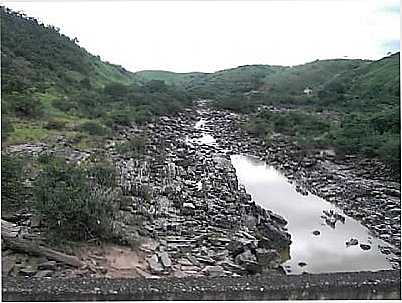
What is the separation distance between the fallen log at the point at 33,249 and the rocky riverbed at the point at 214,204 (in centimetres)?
17

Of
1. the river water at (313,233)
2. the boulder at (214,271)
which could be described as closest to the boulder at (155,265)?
the boulder at (214,271)

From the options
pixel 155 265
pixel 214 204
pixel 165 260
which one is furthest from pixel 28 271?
pixel 214 204

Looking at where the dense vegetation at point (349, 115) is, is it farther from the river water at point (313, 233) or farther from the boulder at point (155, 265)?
the boulder at point (155, 265)

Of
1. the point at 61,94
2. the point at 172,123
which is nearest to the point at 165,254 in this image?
the point at 61,94

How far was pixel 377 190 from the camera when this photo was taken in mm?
9188

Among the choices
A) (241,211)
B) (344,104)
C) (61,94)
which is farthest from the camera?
(344,104)

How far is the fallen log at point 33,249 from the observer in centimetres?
437

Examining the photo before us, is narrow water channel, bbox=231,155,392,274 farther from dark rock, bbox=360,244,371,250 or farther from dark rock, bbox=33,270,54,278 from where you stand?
dark rock, bbox=33,270,54,278

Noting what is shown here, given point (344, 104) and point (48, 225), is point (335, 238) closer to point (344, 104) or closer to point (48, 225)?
point (48, 225)

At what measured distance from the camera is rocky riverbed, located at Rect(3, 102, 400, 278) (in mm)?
5395

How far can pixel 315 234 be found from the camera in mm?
7078

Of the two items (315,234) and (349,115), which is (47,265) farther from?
(349,115)

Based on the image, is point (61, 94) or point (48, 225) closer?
point (48, 225)

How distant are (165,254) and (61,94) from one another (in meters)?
11.3
